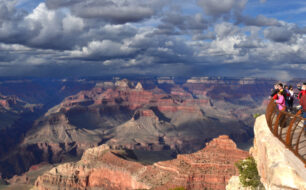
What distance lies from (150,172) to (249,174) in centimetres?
9014

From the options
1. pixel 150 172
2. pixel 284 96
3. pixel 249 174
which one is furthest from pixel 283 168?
pixel 150 172

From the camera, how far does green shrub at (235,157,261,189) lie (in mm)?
25686

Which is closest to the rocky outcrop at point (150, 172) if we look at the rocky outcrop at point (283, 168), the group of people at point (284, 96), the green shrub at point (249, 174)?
the green shrub at point (249, 174)

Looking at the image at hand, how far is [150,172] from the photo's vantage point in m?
114

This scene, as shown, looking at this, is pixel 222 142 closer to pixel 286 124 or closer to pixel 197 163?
pixel 197 163

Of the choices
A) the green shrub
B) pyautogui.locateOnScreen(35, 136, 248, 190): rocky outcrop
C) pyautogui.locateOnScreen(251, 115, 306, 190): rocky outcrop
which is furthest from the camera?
pyautogui.locateOnScreen(35, 136, 248, 190): rocky outcrop

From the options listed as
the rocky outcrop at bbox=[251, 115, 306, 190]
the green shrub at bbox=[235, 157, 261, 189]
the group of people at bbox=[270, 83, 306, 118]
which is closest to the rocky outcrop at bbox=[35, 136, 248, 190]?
the green shrub at bbox=[235, 157, 261, 189]

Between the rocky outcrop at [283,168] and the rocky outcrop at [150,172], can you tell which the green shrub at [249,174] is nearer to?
the rocky outcrop at [283,168]

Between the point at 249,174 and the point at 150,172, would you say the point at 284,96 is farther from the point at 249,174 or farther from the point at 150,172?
the point at 150,172

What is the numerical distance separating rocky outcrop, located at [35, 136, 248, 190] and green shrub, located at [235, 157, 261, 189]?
231 ft

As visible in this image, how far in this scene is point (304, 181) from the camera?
16.6 meters

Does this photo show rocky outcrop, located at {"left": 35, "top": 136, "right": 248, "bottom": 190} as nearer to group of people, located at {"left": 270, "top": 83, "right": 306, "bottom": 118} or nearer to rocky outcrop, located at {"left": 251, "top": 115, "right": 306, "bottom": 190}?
group of people, located at {"left": 270, "top": 83, "right": 306, "bottom": 118}

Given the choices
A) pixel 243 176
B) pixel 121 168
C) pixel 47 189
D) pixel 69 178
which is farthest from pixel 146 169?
pixel 243 176

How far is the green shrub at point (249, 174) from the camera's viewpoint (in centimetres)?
2569
